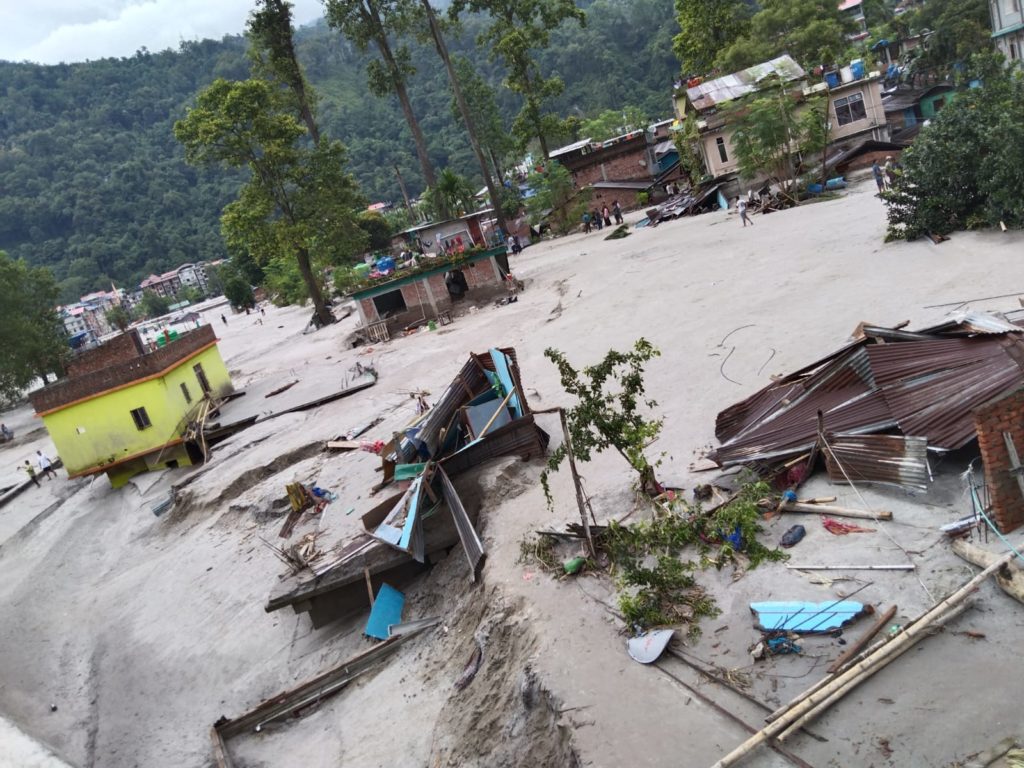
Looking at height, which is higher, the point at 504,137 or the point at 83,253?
the point at 83,253

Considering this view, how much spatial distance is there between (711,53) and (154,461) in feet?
144

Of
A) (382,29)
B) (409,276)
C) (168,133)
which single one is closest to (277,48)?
(382,29)

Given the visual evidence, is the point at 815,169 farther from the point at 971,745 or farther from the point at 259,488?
the point at 971,745

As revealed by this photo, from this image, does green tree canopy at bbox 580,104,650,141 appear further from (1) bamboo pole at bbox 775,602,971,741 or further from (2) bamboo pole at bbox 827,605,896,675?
(1) bamboo pole at bbox 775,602,971,741

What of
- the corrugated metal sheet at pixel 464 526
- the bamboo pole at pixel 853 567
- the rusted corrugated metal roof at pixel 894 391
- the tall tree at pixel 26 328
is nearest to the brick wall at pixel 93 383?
the corrugated metal sheet at pixel 464 526

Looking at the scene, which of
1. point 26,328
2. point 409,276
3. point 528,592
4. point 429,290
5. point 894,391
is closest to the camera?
point 894,391

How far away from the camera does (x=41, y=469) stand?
31234 millimetres

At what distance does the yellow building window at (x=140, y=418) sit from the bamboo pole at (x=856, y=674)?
23.7m

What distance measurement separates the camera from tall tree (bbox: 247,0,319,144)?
40.6 meters

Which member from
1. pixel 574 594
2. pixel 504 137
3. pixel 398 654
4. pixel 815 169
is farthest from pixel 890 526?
pixel 504 137

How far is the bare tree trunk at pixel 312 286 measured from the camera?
39656 millimetres

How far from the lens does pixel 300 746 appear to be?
959cm

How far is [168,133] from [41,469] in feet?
447

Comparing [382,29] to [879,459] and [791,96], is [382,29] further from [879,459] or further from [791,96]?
[879,459]
